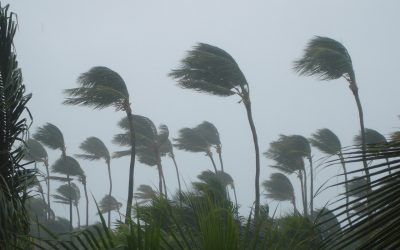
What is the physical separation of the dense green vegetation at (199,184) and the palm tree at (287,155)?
0.09 metres

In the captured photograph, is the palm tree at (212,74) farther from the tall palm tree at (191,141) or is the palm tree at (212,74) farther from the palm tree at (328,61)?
the tall palm tree at (191,141)

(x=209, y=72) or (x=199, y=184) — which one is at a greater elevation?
(x=209, y=72)

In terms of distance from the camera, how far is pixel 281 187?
40.1 m

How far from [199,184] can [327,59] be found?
48.5 ft

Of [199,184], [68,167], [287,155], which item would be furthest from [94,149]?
[199,184]

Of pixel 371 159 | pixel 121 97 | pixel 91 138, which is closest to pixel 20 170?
pixel 371 159

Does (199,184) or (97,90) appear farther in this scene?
(97,90)

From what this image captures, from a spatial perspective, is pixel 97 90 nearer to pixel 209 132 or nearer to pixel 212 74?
pixel 212 74

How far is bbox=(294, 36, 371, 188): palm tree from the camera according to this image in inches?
641

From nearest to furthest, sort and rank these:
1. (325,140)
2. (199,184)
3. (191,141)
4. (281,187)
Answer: (199,184), (325,140), (191,141), (281,187)

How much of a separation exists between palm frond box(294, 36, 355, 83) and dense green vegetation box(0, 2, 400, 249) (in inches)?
1.5

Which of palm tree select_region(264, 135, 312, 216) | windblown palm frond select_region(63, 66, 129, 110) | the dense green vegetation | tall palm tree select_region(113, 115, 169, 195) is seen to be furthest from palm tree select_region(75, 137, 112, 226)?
windblown palm frond select_region(63, 66, 129, 110)

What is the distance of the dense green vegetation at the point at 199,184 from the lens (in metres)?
1.49

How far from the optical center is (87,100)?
16.8 meters
